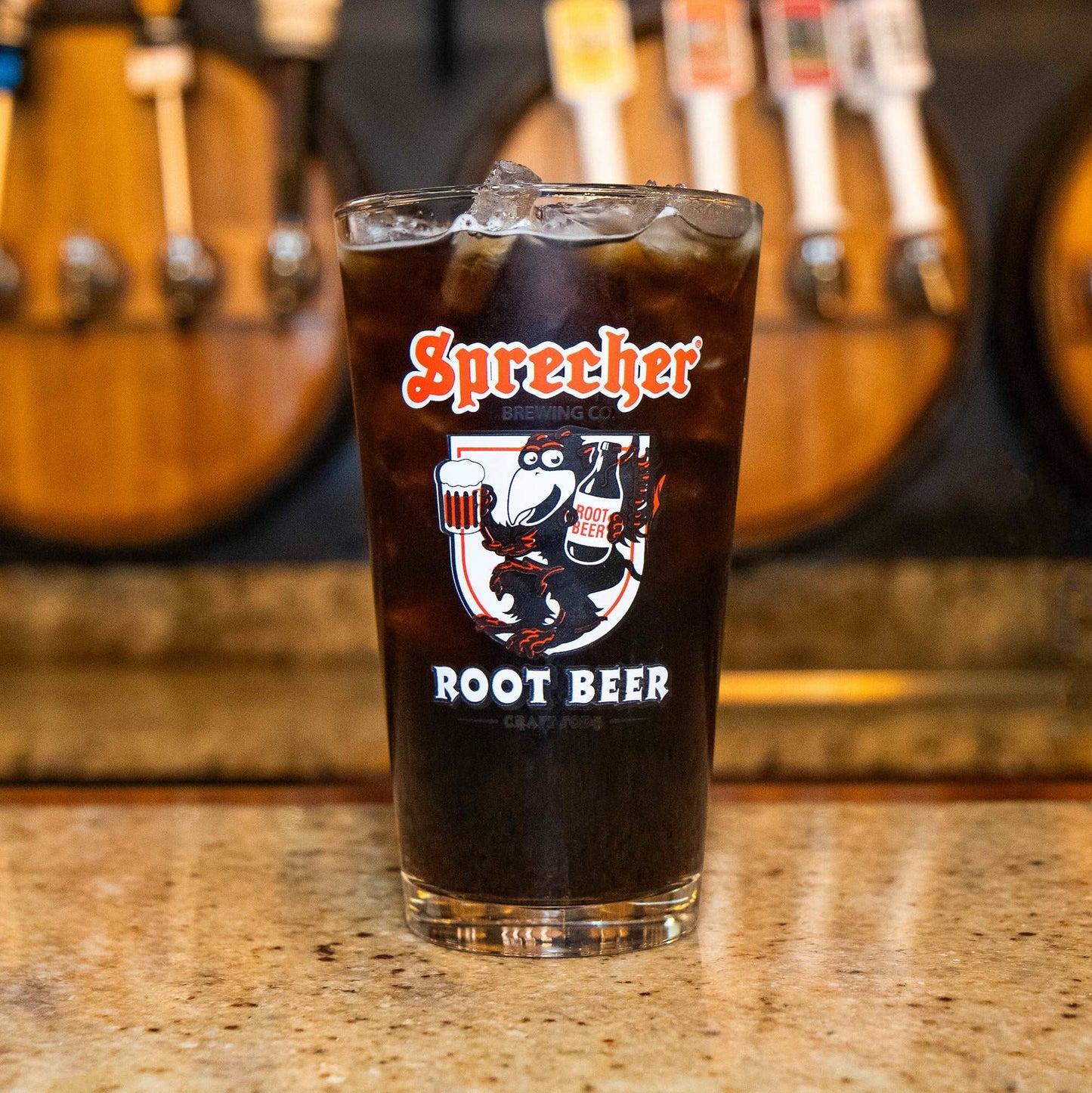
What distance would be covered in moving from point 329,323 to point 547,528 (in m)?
1.20

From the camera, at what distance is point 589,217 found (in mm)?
517

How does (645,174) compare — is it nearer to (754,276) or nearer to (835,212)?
(835,212)

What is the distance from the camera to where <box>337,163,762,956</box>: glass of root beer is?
1.67ft

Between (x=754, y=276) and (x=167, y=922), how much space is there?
383 millimetres

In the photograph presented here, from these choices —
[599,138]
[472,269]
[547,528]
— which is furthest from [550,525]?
[599,138]

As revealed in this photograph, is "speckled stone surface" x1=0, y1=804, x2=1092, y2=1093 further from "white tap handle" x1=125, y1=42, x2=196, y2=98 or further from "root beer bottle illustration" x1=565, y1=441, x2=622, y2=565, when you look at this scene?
"white tap handle" x1=125, y1=42, x2=196, y2=98

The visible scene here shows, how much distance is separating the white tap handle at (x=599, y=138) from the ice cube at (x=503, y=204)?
3.41 ft

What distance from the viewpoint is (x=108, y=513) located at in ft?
5.40

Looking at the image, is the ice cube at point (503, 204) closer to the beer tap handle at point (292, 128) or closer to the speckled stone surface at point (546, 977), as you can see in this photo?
the speckled stone surface at point (546, 977)

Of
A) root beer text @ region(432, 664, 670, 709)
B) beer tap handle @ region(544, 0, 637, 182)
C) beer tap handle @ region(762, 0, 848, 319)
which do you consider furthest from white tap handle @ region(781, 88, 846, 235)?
root beer text @ region(432, 664, 670, 709)

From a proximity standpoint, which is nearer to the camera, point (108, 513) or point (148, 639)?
point (108, 513)

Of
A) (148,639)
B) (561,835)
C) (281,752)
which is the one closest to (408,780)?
(561,835)

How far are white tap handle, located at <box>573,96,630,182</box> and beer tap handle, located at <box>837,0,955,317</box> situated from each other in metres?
0.31

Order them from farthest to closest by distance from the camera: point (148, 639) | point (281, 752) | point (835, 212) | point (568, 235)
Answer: point (148, 639) → point (835, 212) → point (281, 752) → point (568, 235)
